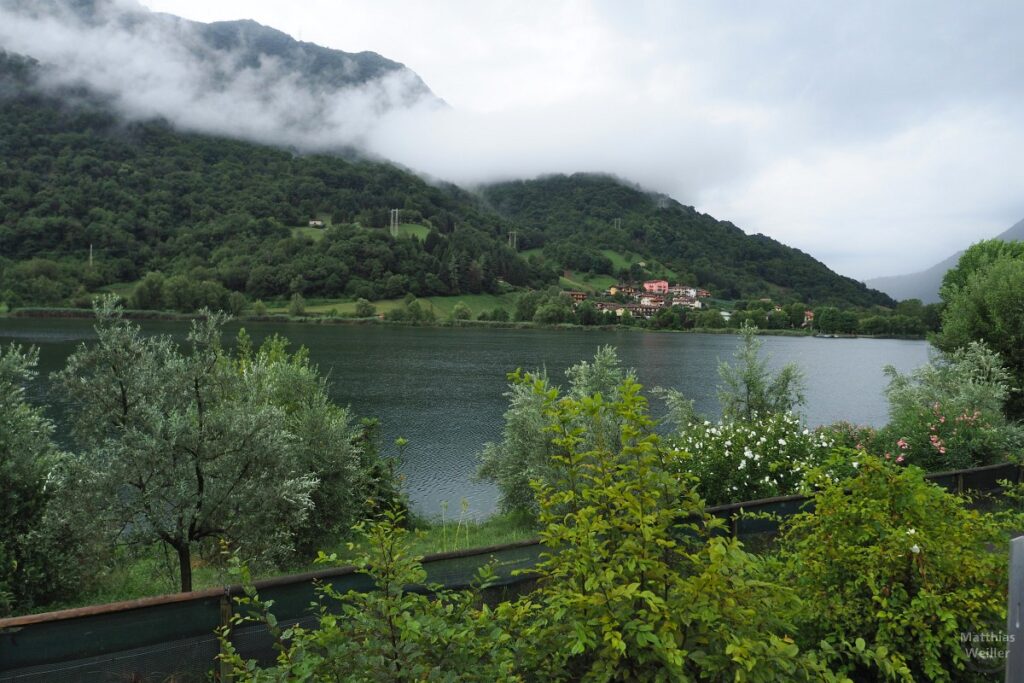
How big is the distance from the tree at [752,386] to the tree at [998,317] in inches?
321

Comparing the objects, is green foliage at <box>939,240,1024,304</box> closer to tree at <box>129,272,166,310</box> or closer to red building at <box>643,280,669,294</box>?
tree at <box>129,272,166,310</box>

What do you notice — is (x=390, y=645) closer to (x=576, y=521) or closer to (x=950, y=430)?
(x=576, y=521)

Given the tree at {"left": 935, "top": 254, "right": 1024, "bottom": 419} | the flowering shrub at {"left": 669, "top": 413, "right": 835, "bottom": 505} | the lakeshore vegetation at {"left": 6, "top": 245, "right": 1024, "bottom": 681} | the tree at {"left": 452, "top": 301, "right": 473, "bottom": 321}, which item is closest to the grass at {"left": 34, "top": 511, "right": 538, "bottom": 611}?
the lakeshore vegetation at {"left": 6, "top": 245, "right": 1024, "bottom": 681}

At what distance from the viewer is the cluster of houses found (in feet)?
516

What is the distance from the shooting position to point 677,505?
3.37 metres

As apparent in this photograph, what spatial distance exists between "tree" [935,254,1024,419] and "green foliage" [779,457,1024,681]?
2011 centimetres

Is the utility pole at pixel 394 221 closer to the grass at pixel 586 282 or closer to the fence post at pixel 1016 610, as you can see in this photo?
the grass at pixel 586 282

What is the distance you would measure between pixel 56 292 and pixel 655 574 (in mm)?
134442

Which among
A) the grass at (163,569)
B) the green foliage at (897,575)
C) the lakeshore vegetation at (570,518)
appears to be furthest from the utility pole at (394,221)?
the green foliage at (897,575)

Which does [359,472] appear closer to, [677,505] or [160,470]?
[160,470]

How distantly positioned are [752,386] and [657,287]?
174 meters

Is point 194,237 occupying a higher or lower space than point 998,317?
higher

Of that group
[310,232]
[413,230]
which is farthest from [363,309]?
[413,230]

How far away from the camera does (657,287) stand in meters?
187
